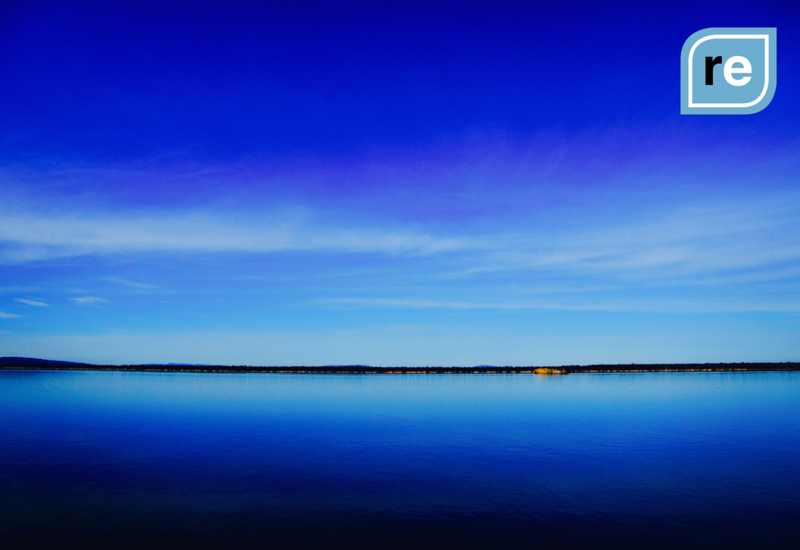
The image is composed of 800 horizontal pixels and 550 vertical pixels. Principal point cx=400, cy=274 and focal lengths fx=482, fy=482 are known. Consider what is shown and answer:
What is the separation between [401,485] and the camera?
24234mm

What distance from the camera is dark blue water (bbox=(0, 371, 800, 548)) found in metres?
17.6

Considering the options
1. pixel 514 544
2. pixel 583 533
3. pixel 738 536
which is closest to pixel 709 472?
pixel 738 536

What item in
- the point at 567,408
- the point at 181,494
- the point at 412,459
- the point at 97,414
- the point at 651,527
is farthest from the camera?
the point at 567,408

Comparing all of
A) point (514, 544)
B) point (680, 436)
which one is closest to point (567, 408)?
point (680, 436)

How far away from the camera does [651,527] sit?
719 inches

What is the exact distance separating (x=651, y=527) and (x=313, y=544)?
1262 cm

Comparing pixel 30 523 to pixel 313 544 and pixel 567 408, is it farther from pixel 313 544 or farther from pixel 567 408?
pixel 567 408

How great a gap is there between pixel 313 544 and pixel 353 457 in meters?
15.0

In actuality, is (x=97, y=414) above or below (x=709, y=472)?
below

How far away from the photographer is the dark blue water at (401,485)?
17609mm

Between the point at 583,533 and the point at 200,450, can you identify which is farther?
the point at 200,450

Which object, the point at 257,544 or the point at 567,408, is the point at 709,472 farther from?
the point at 567,408

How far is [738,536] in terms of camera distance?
1742 centimetres

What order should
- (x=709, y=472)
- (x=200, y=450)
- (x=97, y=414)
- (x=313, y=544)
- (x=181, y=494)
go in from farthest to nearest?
(x=97, y=414), (x=200, y=450), (x=709, y=472), (x=181, y=494), (x=313, y=544)
